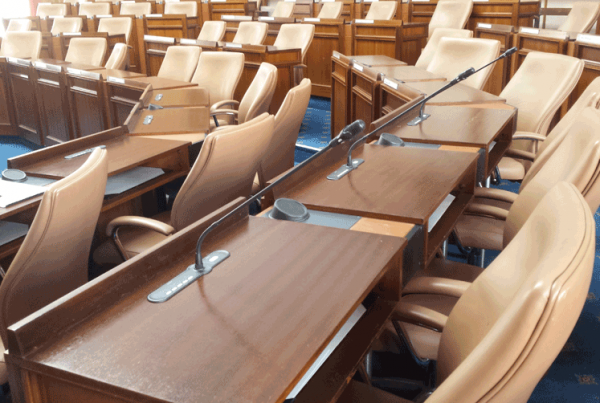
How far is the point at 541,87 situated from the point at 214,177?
5.85ft

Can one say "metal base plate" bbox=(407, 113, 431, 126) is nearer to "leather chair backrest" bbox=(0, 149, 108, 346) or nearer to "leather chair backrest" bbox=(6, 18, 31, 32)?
"leather chair backrest" bbox=(0, 149, 108, 346)

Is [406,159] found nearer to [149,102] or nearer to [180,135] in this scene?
[180,135]

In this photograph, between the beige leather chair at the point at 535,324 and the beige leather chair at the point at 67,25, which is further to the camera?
the beige leather chair at the point at 67,25

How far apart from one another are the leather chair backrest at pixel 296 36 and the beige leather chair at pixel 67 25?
2753mm

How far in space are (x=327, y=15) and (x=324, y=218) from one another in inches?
231

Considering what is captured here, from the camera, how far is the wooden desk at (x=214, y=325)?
0.77 meters

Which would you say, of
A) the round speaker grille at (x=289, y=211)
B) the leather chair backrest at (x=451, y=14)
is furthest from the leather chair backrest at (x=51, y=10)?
the round speaker grille at (x=289, y=211)

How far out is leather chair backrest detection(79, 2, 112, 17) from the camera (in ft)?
26.5

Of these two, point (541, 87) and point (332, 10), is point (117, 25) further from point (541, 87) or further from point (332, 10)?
point (541, 87)

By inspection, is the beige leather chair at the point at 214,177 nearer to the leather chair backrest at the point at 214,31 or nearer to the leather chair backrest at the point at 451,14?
the leather chair backrest at the point at 451,14

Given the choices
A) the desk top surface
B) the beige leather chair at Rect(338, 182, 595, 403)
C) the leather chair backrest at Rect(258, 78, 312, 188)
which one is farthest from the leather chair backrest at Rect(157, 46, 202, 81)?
the beige leather chair at Rect(338, 182, 595, 403)

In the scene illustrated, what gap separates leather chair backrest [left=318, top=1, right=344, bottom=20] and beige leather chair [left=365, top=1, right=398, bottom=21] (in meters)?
0.45

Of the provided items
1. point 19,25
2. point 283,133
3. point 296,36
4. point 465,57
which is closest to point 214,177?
point 283,133

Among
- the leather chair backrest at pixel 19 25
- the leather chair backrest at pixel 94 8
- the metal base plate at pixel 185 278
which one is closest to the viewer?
the metal base plate at pixel 185 278
